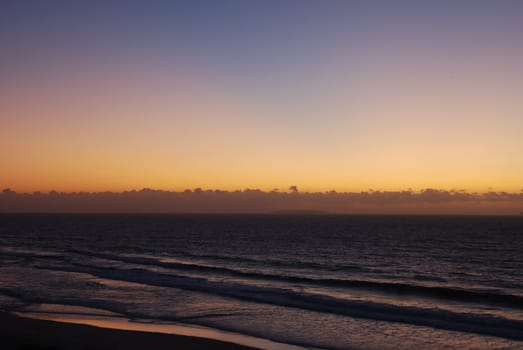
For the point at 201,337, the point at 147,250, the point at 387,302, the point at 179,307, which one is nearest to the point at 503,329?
the point at 387,302

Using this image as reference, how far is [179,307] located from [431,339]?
43.8 ft

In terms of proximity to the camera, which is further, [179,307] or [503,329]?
[179,307]

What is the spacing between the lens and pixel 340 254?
59812mm

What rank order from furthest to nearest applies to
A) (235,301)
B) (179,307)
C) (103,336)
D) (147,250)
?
(147,250) → (235,301) → (179,307) → (103,336)

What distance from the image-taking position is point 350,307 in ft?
87.7

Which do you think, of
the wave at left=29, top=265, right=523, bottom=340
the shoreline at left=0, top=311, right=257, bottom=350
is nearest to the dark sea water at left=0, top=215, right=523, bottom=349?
the wave at left=29, top=265, right=523, bottom=340

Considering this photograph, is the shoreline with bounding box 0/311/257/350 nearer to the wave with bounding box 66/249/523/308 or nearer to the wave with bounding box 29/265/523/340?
the wave with bounding box 29/265/523/340

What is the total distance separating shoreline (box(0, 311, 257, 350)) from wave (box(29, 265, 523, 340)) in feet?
32.5

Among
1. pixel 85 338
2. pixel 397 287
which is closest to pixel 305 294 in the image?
pixel 397 287

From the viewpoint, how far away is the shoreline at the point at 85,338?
16844mm

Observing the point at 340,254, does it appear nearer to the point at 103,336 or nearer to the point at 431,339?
the point at 431,339

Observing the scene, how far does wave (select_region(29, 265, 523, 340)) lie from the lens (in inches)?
891

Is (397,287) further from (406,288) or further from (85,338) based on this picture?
(85,338)

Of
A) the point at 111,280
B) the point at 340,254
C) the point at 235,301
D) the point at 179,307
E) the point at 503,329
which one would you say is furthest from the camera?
the point at 340,254
